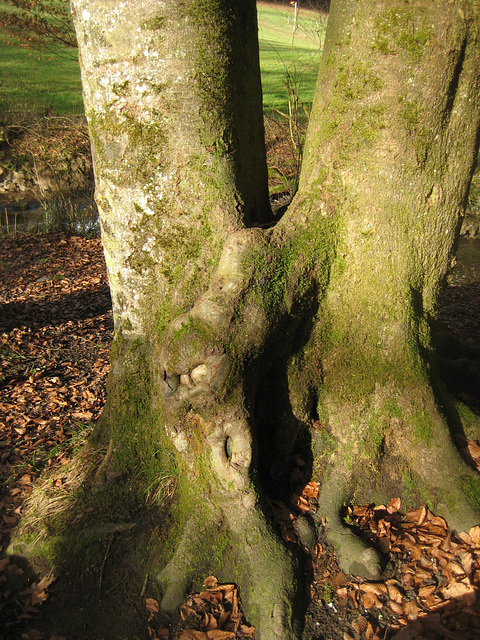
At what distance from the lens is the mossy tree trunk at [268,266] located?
2.41 m

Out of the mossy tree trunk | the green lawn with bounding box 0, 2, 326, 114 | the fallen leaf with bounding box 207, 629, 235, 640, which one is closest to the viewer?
the fallen leaf with bounding box 207, 629, 235, 640

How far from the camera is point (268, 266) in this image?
2473mm

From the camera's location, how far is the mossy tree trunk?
241cm

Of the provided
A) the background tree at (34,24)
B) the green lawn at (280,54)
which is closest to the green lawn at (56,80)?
the green lawn at (280,54)

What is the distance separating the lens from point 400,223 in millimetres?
2605

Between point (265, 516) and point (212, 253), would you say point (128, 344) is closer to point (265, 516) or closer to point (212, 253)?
point (212, 253)

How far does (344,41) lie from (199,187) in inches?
42.2

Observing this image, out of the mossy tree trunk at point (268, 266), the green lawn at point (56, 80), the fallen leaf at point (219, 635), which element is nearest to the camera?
the fallen leaf at point (219, 635)

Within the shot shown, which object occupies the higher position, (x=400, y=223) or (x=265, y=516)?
(x=400, y=223)

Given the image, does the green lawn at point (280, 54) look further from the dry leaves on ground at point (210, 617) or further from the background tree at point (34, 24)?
the dry leaves on ground at point (210, 617)

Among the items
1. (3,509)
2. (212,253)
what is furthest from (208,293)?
(3,509)

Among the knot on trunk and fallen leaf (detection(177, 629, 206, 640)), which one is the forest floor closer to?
fallen leaf (detection(177, 629, 206, 640))

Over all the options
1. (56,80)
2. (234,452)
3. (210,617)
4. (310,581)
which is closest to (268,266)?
(234,452)

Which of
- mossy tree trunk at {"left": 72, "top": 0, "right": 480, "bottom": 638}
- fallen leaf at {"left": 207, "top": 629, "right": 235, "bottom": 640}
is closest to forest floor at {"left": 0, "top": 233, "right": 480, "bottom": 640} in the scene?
fallen leaf at {"left": 207, "top": 629, "right": 235, "bottom": 640}
